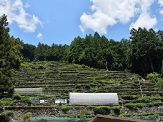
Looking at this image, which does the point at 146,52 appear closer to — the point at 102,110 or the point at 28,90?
the point at 28,90

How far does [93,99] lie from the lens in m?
28.6

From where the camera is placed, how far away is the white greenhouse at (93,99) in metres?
28.0

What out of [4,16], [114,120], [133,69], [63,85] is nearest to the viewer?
[114,120]

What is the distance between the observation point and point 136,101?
29406 millimetres

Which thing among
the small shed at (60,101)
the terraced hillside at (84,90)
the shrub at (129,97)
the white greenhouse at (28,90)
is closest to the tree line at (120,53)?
the terraced hillside at (84,90)

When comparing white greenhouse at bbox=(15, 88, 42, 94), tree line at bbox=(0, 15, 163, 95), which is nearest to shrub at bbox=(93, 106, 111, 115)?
white greenhouse at bbox=(15, 88, 42, 94)

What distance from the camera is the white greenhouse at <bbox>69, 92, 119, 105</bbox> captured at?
28.0 meters

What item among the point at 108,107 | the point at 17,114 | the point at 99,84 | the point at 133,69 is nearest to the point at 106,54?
the point at 133,69

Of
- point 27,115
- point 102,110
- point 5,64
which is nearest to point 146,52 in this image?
point 102,110

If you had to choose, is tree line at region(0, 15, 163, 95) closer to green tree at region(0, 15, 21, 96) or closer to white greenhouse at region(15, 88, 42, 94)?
white greenhouse at region(15, 88, 42, 94)

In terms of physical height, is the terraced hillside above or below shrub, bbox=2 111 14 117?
above

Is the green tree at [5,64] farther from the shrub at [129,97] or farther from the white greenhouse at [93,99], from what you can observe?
the shrub at [129,97]

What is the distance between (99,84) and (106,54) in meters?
26.6

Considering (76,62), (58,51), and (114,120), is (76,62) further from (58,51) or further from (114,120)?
(114,120)
